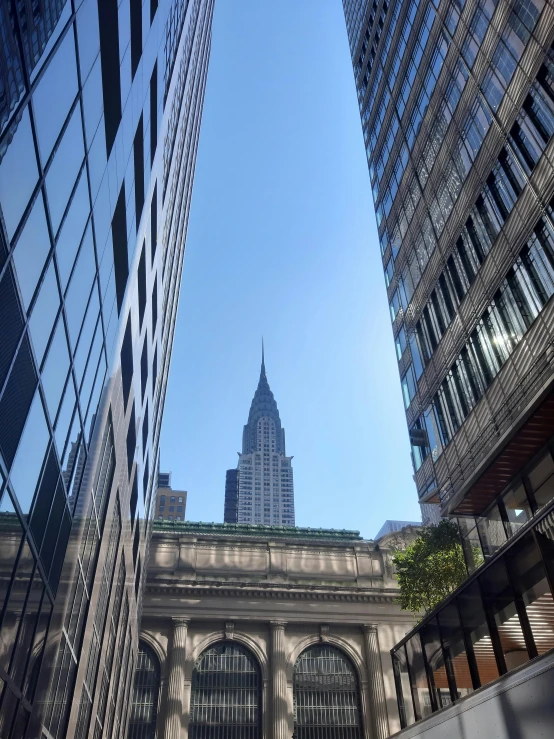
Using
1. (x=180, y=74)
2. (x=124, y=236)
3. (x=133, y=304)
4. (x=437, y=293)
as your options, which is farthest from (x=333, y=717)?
(x=180, y=74)

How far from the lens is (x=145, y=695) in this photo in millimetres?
43125

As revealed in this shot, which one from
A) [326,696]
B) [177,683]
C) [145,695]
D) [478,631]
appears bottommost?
[478,631]

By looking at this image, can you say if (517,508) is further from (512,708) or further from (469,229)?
(469,229)

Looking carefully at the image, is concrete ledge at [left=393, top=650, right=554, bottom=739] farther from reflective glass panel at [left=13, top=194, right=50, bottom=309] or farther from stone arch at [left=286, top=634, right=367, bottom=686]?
stone arch at [left=286, top=634, right=367, bottom=686]

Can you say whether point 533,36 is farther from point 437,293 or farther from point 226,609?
point 226,609

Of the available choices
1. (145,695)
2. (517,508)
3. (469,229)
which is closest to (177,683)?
(145,695)

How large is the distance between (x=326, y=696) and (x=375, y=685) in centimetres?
371

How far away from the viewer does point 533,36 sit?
19.2 m

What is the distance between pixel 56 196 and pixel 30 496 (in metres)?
5.23

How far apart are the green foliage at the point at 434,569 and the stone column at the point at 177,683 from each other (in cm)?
2390

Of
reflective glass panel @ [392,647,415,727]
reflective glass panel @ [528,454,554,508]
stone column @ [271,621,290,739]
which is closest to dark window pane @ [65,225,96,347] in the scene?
reflective glass panel @ [528,454,554,508]

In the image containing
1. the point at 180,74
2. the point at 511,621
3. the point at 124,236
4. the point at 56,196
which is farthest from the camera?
the point at 180,74

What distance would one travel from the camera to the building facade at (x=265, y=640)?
43.4 metres

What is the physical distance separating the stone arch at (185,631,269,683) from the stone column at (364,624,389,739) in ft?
25.5
